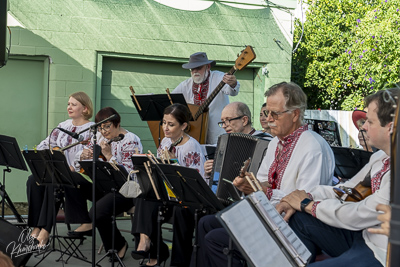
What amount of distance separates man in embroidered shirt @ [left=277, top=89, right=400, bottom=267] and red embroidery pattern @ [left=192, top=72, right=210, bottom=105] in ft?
11.5

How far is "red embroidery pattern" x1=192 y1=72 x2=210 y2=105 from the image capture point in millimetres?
6871

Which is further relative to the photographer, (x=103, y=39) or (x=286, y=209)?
(x=103, y=39)

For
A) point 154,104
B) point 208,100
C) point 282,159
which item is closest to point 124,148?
point 154,104

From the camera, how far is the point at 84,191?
6.36m

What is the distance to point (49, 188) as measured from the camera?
623 cm

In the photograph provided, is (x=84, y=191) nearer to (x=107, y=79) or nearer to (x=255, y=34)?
(x=107, y=79)

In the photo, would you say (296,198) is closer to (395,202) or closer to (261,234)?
(261,234)

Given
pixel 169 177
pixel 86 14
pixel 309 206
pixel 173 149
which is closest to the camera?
pixel 309 206

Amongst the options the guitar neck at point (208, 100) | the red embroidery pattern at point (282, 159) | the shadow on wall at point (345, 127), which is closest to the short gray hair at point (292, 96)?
the red embroidery pattern at point (282, 159)

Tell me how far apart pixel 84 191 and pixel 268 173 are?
2873 millimetres

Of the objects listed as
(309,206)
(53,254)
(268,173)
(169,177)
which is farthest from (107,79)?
(309,206)

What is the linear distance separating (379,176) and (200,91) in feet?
13.1

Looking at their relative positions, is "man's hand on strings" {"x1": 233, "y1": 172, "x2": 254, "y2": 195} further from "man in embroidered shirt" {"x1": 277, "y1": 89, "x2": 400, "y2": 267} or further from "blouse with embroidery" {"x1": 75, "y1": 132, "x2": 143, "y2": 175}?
"blouse with embroidery" {"x1": 75, "y1": 132, "x2": 143, "y2": 175}

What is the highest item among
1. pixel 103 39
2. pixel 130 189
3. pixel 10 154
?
pixel 103 39
